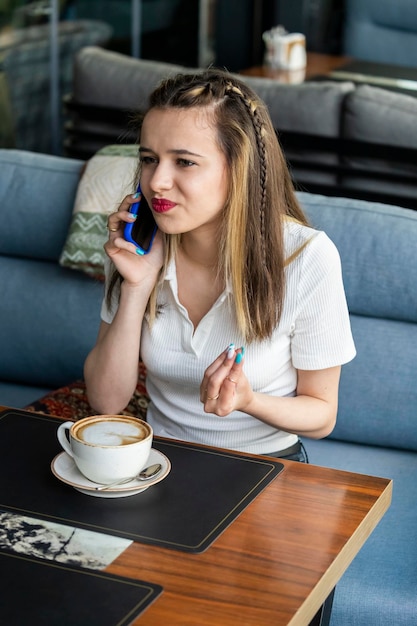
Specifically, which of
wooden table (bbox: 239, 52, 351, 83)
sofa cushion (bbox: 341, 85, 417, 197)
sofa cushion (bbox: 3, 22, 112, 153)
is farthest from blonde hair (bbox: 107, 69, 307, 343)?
sofa cushion (bbox: 3, 22, 112, 153)

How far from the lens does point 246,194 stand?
1654 mm

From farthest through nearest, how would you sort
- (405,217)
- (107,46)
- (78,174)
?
(107,46), (78,174), (405,217)

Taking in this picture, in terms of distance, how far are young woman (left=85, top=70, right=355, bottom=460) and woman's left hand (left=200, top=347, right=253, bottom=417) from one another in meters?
0.17

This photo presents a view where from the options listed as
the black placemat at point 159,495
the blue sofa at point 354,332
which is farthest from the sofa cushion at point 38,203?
the black placemat at point 159,495

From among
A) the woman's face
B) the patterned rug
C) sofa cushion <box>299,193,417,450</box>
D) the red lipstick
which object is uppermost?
the woman's face

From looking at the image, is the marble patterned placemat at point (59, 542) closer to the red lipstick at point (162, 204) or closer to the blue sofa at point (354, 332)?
the red lipstick at point (162, 204)

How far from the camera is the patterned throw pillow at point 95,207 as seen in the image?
2.29 meters

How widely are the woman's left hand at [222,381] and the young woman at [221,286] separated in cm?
17

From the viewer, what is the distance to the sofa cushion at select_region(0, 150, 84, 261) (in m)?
2.43

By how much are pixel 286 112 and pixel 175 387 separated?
144 centimetres

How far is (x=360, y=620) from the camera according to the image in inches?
67.9

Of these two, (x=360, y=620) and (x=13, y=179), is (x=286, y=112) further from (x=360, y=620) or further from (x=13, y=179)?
(x=360, y=620)

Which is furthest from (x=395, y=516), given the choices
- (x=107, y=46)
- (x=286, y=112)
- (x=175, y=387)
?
(x=107, y=46)

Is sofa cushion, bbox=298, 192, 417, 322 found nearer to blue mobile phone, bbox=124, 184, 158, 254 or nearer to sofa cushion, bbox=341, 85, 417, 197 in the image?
blue mobile phone, bbox=124, 184, 158, 254
